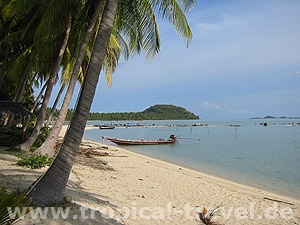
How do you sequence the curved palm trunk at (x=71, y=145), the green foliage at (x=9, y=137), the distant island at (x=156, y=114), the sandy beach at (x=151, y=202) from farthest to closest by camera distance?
the distant island at (x=156, y=114), the green foliage at (x=9, y=137), the sandy beach at (x=151, y=202), the curved palm trunk at (x=71, y=145)

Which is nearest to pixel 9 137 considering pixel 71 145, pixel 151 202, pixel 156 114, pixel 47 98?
pixel 47 98

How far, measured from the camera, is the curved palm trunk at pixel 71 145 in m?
3.20

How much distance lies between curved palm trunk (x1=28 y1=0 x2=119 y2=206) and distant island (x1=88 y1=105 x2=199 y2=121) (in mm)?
118773

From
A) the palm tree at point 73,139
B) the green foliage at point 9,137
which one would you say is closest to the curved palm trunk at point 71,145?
the palm tree at point 73,139

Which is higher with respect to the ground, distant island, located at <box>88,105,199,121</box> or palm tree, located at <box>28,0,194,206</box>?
distant island, located at <box>88,105,199,121</box>

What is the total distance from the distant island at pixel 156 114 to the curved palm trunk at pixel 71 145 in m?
119

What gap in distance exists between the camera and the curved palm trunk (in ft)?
10.5

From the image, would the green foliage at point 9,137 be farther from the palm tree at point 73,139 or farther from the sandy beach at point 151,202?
the palm tree at point 73,139

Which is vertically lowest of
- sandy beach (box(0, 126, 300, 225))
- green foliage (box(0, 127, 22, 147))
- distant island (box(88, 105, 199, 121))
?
sandy beach (box(0, 126, 300, 225))

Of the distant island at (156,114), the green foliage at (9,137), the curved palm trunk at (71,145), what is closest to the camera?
the curved palm trunk at (71,145)

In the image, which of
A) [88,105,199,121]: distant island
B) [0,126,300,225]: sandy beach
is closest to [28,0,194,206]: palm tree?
[0,126,300,225]: sandy beach

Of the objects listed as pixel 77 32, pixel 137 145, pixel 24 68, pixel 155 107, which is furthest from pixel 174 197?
pixel 155 107

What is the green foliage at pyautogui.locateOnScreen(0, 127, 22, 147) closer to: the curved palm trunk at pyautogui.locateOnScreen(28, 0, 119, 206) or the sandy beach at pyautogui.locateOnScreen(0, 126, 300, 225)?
the sandy beach at pyautogui.locateOnScreen(0, 126, 300, 225)

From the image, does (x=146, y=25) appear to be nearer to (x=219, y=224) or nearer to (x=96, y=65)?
(x=96, y=65)
